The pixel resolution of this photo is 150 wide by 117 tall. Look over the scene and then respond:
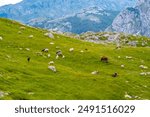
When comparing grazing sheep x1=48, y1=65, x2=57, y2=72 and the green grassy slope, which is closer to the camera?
the green grassy slope

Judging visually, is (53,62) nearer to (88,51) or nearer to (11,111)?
(88,51)

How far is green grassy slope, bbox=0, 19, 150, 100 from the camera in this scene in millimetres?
46750

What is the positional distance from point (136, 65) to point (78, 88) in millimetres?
24639

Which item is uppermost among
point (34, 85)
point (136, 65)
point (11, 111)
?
point (11, 111)

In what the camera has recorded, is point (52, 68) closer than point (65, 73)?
No

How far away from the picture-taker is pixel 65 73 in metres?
56.9

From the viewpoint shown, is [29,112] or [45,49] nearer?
[29,112]

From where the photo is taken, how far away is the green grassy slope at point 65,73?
4675 centimetres

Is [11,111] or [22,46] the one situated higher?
[11,111]

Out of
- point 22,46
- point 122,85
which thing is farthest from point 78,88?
point 22,46

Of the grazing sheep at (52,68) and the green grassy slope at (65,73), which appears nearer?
the green grassy slope at (65,73)

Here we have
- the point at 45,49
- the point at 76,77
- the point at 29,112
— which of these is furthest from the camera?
the point at 45,49

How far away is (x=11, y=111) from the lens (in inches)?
1248

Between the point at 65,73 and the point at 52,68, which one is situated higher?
the point at 52,68
